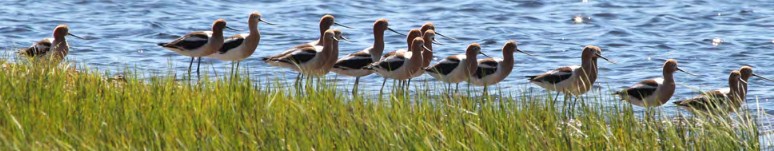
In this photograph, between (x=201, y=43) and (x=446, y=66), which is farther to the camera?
(x=201, y=43)

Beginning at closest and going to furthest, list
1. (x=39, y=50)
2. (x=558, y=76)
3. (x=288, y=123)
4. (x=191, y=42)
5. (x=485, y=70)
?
(x=288, y=123)
(x=558, y=76)
(x=485, y=70)
(x=191, y=42)
(x=39, y=50)

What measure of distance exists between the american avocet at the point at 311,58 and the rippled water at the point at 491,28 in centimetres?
267

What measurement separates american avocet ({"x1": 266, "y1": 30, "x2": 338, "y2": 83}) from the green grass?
2.41 meters

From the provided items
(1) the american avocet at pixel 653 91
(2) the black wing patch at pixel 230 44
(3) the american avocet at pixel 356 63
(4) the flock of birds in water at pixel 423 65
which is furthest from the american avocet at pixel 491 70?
(2) the black wing patch at pixel 230 44

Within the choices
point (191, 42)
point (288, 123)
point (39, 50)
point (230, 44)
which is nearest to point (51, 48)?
point (39, 50)

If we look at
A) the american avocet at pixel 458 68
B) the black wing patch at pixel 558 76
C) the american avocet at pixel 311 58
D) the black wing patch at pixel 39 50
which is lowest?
the black wing patch at pixel 558 76

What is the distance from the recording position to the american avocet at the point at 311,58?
1145 centimetres

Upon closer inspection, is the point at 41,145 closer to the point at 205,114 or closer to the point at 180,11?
the point at 205,114

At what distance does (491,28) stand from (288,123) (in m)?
14.4

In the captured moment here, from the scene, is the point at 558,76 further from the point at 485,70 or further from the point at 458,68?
the point at 458,68

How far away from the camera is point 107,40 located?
757 inches

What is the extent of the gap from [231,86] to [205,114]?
3.14 feet

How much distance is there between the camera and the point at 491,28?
2164cm

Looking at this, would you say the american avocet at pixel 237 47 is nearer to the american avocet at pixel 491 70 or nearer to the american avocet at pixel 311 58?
the american avocet at pixel 311 58
